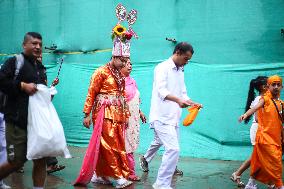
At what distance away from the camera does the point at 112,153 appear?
538 centimetres

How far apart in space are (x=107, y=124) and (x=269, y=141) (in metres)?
2.04

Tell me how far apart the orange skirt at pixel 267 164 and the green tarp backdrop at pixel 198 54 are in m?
2.48

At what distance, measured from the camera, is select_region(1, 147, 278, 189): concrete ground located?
18.3ft

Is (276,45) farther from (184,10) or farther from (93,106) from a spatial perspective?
(93,106)

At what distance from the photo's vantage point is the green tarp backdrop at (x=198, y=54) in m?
7.94

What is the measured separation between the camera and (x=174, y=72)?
5.21m

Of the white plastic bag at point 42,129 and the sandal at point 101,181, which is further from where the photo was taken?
the sandal at point 101,181

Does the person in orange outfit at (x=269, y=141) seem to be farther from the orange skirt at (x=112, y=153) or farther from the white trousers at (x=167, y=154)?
the orange skirt at (x=112, y=153)

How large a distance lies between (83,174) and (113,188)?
16.5 inches

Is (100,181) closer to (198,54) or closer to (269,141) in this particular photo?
(269,141)

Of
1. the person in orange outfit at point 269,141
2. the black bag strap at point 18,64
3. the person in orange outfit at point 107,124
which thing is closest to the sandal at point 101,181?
the person in orange outfit at point 107,124

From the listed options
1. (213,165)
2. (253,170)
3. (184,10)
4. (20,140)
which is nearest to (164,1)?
(184,10)

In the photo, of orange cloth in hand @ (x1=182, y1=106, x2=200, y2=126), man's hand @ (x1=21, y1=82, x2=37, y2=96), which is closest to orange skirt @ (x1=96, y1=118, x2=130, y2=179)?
orange cloth in hand @ (x1=182, y1=106, x2=200, y2=126)

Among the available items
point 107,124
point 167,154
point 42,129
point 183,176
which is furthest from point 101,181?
point 42,129
